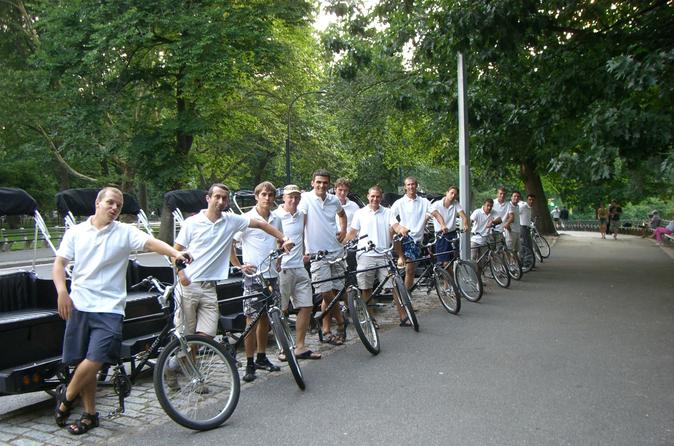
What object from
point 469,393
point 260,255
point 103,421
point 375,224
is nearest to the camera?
point 103,421

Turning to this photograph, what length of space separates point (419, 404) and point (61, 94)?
62.7ft

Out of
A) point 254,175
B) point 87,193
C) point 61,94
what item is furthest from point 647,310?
point 254,175

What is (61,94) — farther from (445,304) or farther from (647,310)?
(647,310)

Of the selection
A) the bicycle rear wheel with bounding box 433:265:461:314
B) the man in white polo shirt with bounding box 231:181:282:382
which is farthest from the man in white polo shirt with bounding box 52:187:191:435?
the bicycle rear wheel with bounding box 433:265:461:314

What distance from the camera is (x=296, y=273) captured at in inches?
255

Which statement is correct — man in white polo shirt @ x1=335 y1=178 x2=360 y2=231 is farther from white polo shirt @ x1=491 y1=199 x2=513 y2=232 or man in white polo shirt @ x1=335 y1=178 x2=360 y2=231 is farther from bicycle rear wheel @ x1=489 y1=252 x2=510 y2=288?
white polo shirt @ x1=491 y1=199 x2=513 y2=232

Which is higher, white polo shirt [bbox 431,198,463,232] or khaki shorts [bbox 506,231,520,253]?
white polo shirt [bbox 431,198,463,232]

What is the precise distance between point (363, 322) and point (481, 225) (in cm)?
625

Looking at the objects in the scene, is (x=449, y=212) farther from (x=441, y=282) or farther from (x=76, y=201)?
(x=76, y=201)

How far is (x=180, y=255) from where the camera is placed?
4422 millimetres

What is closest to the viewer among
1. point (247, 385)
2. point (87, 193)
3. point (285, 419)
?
point (285, 419)

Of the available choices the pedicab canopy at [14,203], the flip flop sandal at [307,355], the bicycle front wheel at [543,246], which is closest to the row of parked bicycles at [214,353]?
the flip flop sandal at [307,355]

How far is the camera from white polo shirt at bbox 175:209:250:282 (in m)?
5.28

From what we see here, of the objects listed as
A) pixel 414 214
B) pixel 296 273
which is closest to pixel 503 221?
pixel 414 214
